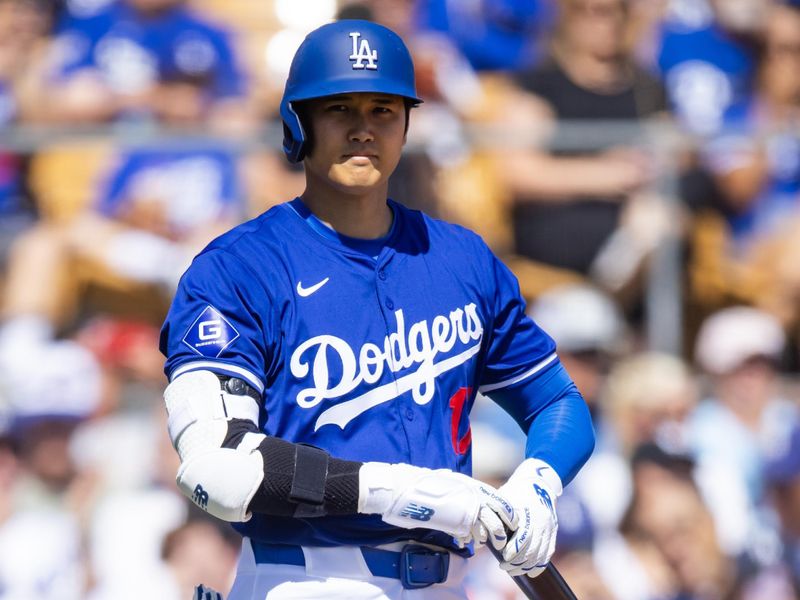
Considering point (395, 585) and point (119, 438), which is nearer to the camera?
point (395, 585)

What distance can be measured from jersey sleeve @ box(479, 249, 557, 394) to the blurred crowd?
110 inches

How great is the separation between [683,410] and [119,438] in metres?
2.68

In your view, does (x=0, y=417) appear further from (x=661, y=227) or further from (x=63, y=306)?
(x=661, y=227)

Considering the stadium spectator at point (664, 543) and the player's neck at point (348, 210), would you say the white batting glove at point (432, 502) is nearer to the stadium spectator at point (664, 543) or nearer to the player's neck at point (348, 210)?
the player's neck at point (348, 210)

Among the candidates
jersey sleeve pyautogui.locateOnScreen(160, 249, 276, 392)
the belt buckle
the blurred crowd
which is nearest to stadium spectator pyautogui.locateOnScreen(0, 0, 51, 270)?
the blurred crowd

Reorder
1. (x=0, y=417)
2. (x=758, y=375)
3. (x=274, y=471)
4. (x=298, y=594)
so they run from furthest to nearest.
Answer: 1. (x=758, y=375)
2. (x=0, y=417)
3. (x=298, y=594)
4. (x=274, y=471)

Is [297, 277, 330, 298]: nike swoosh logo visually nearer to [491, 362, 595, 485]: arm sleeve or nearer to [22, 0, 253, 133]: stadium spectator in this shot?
[491, 362, 595, 485]: arm sleeve

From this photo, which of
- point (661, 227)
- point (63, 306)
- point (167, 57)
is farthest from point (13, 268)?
point (661, 227)

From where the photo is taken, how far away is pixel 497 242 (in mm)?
6703

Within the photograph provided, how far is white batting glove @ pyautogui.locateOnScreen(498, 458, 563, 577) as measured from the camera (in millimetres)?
2932

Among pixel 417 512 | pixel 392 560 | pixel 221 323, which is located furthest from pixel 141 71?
pixel 417 512

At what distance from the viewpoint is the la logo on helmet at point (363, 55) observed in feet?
10.3

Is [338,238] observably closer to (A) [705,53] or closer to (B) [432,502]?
(B) [432,502]

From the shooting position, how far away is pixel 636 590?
6270 millimetres
